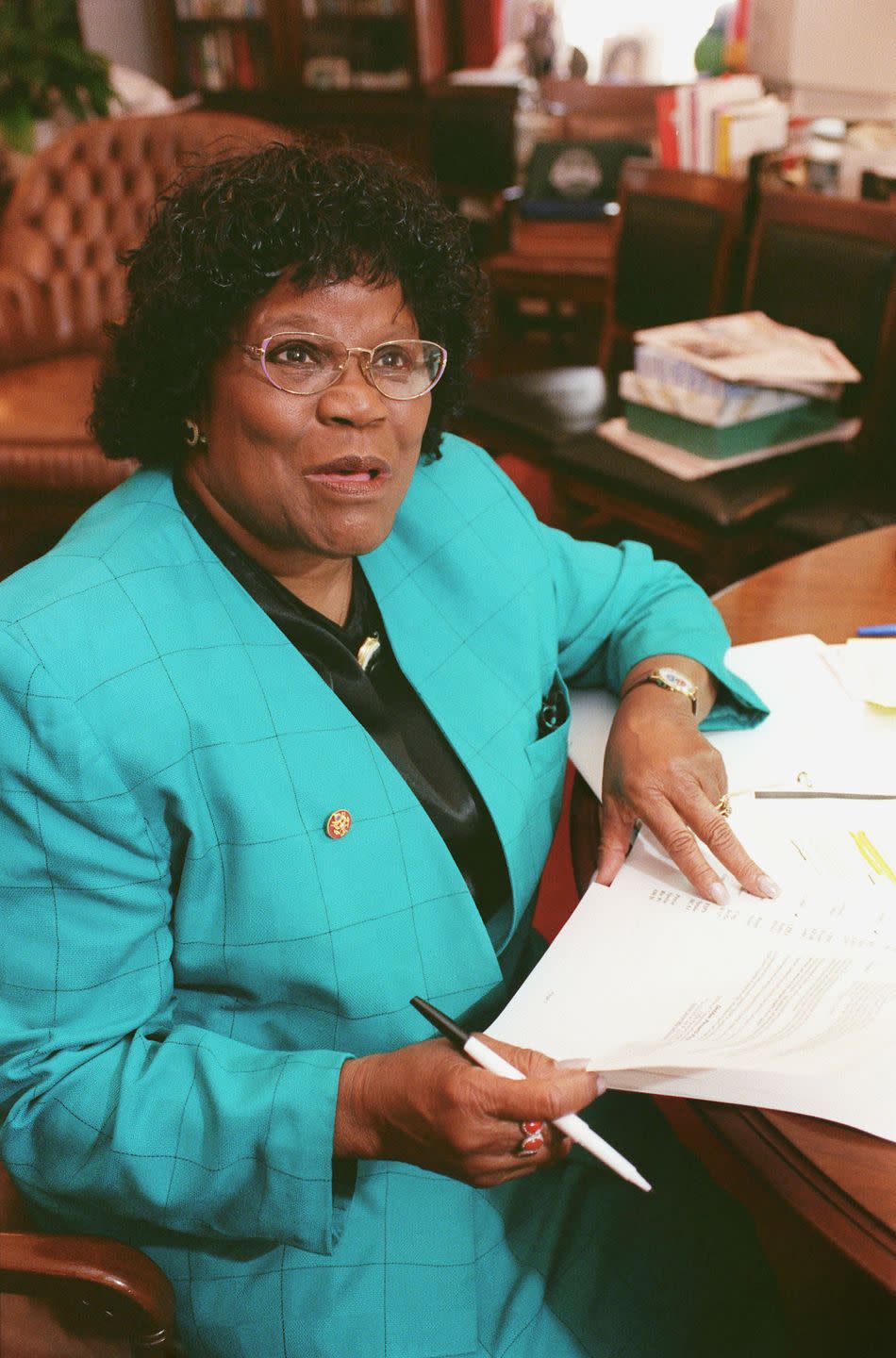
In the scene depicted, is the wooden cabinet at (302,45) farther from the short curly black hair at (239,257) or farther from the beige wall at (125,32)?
the short curly black hair at (239,257)

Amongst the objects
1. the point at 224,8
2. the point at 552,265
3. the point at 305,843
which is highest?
the point at 224,8

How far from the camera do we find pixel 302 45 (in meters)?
5.69

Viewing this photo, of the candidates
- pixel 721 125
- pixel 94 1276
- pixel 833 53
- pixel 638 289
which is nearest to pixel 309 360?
pixel 94 1276

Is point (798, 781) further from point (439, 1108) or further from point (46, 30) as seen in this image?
point (46, 30)

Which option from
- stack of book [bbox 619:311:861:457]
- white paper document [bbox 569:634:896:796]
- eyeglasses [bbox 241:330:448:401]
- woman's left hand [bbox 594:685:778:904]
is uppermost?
eyeglasses [bbox 241:330:448:401]

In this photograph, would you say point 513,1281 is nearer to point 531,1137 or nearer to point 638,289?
point 531,1137

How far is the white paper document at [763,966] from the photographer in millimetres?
745

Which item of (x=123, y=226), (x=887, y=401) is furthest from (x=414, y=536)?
(x=123, y=226)

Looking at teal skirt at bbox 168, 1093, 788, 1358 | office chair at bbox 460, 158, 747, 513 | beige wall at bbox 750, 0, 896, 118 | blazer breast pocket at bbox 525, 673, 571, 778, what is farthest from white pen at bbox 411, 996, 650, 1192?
beige wall at bbox 750, 0, 896, 118

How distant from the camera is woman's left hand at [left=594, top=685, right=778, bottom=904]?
94 centimetres

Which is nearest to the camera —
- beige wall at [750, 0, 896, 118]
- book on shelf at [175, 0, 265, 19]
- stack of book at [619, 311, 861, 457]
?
stack of book at [619, 311, 861, 457]

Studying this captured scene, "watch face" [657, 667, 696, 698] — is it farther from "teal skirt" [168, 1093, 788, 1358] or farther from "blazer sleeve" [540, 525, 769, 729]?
"teal skirt" [168, 1093, 788, 1358]

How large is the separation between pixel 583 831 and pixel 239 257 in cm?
63

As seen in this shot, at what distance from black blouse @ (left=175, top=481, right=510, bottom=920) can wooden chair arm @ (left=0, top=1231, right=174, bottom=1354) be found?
41 cm
